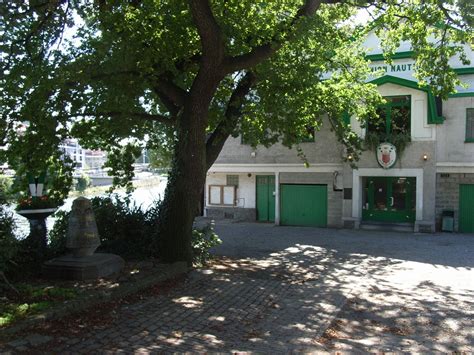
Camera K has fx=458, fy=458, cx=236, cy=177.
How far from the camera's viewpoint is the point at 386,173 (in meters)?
20.0

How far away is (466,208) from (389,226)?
320 cm

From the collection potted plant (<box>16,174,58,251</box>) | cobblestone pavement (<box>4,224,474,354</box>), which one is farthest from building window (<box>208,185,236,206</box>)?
potted plant (<box>16,174,58,251</box>)

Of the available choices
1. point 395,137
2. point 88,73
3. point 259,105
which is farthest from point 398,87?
point 88,73

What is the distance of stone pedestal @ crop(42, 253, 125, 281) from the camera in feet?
26.9

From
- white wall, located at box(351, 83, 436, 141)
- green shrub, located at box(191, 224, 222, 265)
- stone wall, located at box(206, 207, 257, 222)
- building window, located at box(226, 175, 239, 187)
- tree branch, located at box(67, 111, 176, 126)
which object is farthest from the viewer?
building window, located at box(226, 175, 239, 187)

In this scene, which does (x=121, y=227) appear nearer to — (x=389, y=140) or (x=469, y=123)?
(x=389, y=140)

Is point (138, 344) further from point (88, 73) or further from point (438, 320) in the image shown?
point (88, 73)

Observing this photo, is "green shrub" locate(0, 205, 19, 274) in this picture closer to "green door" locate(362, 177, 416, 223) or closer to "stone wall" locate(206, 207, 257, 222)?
"green door" locate(362, 177, 416, 223)

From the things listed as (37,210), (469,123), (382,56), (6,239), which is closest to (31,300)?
(6,239)

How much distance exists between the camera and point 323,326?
6.93 metres

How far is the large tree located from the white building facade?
6555 millimetres

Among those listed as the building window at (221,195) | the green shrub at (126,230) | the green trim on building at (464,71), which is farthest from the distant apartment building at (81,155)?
the green trim on building at (464,71)

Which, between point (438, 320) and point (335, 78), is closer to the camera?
point (438, 320)

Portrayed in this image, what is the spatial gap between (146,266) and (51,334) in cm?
369
